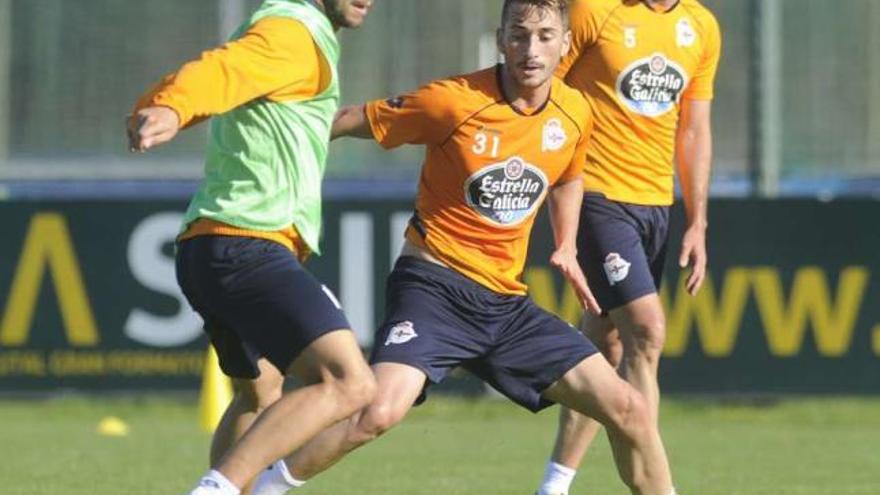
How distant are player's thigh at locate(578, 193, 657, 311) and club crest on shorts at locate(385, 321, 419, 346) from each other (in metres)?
1.61

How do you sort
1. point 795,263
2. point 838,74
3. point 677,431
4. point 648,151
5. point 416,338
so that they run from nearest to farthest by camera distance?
point 416,338 → point 648,151 → point 677,431 → point 795,263 → point 838,74

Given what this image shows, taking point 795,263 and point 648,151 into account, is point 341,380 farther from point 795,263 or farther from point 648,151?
point 795,263

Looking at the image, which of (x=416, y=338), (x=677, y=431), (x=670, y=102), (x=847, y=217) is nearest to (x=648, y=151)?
(x=670, y=102)

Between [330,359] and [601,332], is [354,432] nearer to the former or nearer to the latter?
[330,359]

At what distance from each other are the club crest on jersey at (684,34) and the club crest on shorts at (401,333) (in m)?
2.34

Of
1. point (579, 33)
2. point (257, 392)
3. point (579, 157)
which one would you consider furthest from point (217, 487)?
point (579, 33)

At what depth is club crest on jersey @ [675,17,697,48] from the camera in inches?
383

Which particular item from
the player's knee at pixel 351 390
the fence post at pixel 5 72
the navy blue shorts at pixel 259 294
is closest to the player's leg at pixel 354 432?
the player's knee at pixel 351 390

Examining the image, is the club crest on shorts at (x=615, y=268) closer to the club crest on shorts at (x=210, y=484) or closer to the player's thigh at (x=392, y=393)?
the player's thigh at (x=392, y=393)

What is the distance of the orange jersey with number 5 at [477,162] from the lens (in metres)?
8.17

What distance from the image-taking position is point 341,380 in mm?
7430

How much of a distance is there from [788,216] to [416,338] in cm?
759

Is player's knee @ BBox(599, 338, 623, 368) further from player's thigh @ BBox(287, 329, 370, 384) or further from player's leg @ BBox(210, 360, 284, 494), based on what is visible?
player's thigh @ BBox(287, 329, 370, 384)

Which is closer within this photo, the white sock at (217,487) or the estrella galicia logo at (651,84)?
the white sock at (217,487)
